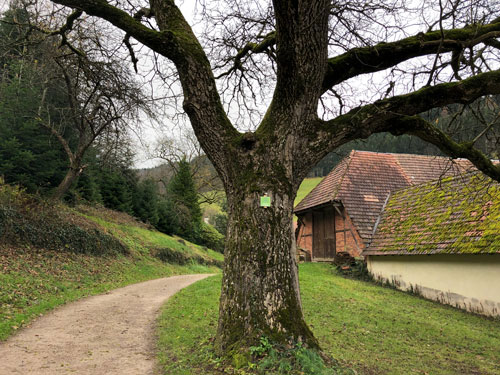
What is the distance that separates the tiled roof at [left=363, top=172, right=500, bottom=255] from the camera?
978 centimetres

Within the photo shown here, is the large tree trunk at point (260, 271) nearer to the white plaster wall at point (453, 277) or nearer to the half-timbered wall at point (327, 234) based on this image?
the white plaster wall at point (453, 277)

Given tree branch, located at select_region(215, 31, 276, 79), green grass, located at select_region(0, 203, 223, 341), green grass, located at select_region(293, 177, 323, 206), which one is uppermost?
green grass, located at select_region(293, 177, 323, 206)

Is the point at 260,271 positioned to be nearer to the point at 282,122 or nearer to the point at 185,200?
the point at 282,122

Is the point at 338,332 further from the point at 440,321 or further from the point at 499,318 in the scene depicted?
the point at 499,318

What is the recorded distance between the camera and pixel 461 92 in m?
4.92

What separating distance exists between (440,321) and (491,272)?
2.24 meters

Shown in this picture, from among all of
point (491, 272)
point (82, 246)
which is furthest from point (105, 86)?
point (491, 272)

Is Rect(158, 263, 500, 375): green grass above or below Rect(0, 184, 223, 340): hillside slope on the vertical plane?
below

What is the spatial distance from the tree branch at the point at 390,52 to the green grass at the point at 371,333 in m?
4.46

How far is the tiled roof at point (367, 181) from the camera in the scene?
15.9 m

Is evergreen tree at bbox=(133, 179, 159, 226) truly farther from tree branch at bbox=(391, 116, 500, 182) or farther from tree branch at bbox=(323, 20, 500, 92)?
tree branch at bbox=(391, 116, 500, 182)

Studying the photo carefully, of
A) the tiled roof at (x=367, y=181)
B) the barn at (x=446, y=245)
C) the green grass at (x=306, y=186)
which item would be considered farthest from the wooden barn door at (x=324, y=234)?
the green grass at (x=306, y=186)

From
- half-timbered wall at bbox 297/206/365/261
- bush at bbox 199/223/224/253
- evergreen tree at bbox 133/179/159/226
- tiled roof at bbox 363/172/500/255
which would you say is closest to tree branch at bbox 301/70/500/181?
tiled roof at bbox 363/172/500/255

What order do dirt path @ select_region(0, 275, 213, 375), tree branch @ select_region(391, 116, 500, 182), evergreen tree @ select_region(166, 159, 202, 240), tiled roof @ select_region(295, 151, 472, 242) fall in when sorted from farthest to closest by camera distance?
evergreen tree @ select_region(166, 159, 202, 240), tiled roof @ select_region(295, 151, 472, 242), tree branch @ select_region(391, 116, 500, 182), dirt path @ select_region(0, 275, 213, 375)
